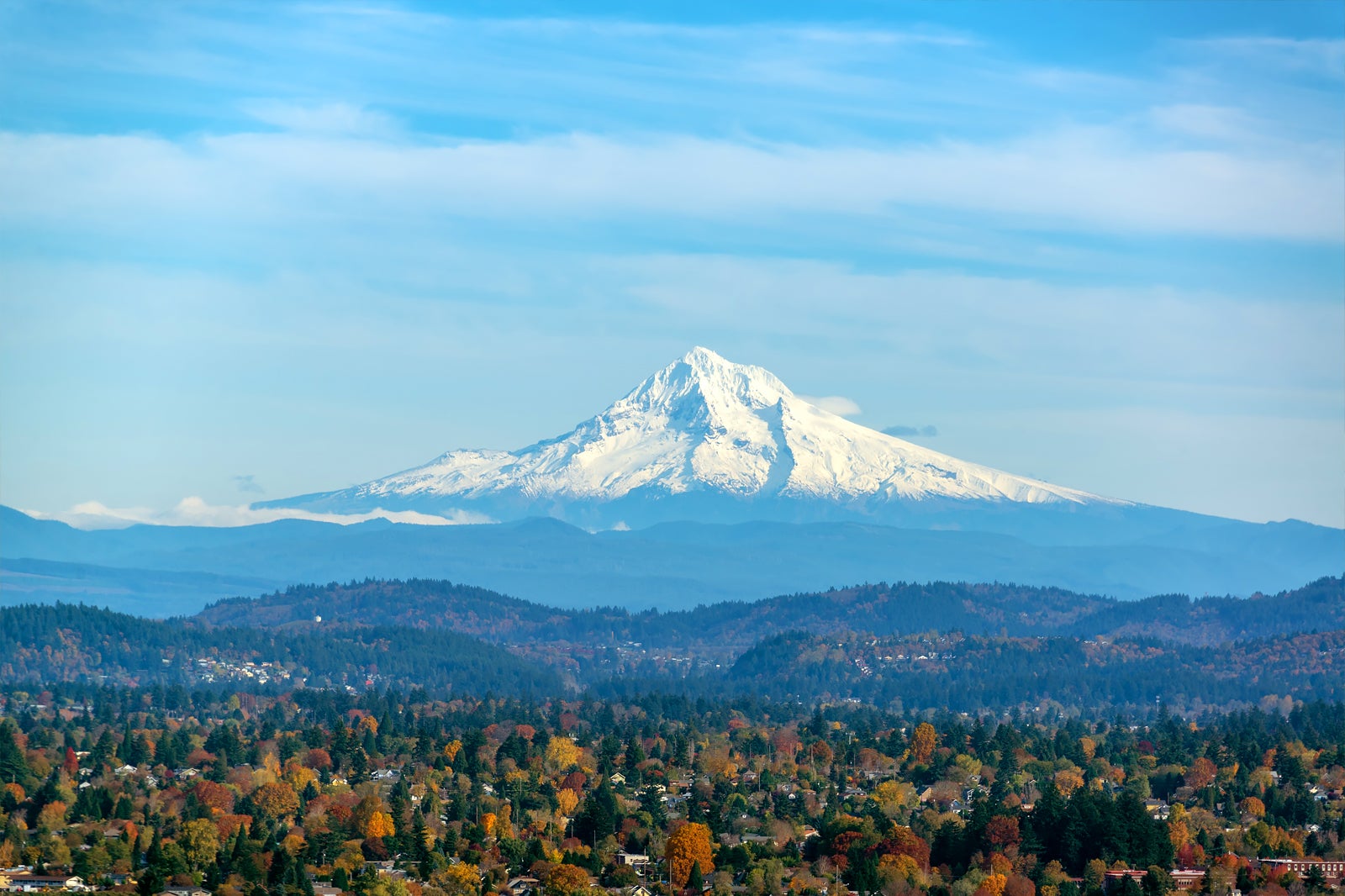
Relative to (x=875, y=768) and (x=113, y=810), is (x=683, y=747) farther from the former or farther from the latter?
(x=113, y=810)

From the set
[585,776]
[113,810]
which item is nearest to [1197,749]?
[585,776]

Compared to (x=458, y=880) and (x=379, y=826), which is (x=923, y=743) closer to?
(x=379, y=826)

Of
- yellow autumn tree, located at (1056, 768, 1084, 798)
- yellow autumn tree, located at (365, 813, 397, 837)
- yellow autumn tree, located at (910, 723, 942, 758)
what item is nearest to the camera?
yellow autumn tree, located at (365, 813, 397, 837)

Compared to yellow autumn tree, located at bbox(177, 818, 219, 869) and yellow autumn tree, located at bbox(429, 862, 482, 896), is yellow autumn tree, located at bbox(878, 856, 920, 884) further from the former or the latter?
yellow autumn tree, located at bbox(177, 818, 219, 869)

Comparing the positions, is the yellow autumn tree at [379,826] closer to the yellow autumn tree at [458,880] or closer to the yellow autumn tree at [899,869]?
the yellow autumn tree at [458,880]

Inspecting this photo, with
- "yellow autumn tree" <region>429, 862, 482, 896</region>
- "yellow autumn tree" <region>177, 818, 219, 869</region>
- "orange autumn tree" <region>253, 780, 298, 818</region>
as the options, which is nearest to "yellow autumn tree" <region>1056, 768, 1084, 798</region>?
"orange autumn tree" <region>253, 780, 298, 818</region>

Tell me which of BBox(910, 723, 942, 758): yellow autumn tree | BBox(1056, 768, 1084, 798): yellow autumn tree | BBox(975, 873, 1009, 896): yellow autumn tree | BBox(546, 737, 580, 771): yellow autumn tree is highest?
BBox(910, 723, 942, 758): yellow autumn tree
